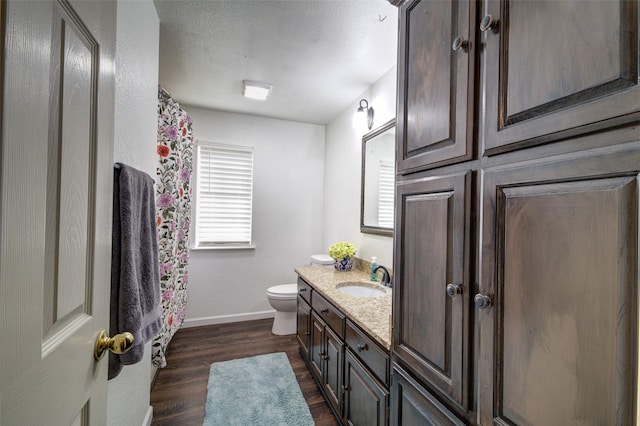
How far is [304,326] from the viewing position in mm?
2309

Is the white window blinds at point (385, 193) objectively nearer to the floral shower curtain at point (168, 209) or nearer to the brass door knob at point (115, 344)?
the floral shower curtain at point (168, 209)

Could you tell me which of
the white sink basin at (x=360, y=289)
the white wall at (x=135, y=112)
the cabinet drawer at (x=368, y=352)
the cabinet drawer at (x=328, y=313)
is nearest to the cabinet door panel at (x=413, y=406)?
the cabinet drawer at (x=368, y=352)

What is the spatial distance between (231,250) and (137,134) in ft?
6.94

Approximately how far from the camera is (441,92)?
0.85m

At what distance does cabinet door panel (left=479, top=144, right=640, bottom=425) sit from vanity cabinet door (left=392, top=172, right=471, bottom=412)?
2.6 inches

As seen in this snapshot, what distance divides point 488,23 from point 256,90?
2.26 metres

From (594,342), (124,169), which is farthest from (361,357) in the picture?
(124,169)

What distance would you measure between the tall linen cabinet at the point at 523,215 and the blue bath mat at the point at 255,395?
1092 mm

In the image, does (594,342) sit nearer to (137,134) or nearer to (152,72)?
(137,134)

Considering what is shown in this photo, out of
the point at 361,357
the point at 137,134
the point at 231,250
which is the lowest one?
Result: the point at 361,357

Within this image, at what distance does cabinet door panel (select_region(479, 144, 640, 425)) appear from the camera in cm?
45

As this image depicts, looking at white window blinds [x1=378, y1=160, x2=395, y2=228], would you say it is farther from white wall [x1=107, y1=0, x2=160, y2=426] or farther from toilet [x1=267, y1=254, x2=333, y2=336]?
white wall [x1=107, y1=0, x2=160, y2=426]

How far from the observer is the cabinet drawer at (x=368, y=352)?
3.75 ft

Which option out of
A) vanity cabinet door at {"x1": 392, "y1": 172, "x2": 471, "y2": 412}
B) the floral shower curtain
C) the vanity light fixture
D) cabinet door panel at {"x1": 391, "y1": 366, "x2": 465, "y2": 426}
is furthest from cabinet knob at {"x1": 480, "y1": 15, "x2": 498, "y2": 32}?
the floral shower curtain
